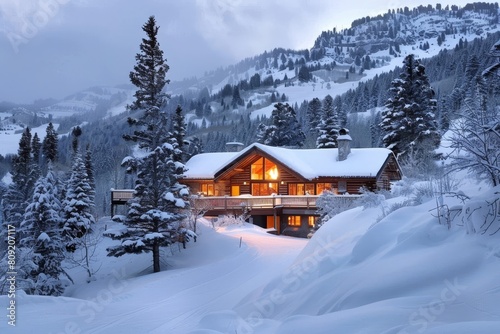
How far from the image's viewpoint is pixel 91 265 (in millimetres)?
26828

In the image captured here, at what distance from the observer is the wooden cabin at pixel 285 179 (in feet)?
99.1

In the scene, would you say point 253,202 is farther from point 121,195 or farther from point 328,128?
point 328,128

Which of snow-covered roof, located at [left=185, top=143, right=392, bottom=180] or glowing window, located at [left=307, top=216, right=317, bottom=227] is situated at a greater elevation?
snow-covered roof, located at [left=185, top=143, right=392, bottom=180]

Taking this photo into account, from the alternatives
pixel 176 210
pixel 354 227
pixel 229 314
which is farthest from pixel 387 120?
pixel 229 314

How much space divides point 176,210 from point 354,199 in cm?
1122

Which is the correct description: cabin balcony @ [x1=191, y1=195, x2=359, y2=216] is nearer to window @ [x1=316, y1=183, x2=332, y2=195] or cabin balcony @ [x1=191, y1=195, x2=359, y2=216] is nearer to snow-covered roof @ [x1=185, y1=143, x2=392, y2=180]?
snow-covered roof @ [x1=185, y1=143, x2=392, y2=180]

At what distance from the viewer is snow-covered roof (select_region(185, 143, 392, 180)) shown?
31219 millimetres

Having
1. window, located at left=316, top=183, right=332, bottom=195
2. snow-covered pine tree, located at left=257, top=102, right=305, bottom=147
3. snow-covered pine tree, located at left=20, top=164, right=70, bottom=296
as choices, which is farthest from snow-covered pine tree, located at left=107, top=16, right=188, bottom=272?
snow-covered pine tree, located at left=257, top=102, right=305, bottom=147

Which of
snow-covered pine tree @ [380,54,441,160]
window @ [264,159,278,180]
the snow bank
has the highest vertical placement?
snow-covered pine tree @ [380,54,441,160]

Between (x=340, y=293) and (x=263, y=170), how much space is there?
28346 mm

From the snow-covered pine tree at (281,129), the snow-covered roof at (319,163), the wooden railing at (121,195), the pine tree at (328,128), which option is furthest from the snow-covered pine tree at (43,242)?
the snow-covered pine tree at (281,129)

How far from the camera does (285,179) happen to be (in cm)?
3428

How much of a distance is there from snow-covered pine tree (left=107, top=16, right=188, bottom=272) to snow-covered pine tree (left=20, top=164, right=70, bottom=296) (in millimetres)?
3188

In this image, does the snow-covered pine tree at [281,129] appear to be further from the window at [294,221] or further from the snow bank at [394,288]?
the snow bank at [394,288]
